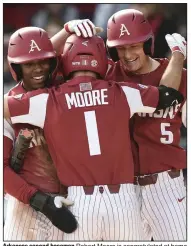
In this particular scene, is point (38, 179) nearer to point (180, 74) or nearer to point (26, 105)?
point (26, 105)

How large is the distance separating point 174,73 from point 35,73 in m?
0.99

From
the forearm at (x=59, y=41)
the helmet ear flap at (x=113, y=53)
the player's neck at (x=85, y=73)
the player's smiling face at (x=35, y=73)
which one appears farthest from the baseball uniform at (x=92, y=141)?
the forearm at (x=59, y=41)

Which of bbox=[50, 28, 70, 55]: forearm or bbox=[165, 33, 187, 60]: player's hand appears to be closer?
bbox=[165, 33, 187, 60]: player's hand

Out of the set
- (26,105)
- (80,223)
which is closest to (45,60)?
(26,105)

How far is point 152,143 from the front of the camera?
162 inches

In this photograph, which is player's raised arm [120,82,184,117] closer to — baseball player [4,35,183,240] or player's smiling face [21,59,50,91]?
baseball player [4,35,183,240]

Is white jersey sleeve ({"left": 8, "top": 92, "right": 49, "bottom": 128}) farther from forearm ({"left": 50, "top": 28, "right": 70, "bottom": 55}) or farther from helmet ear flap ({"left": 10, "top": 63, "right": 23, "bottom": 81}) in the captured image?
forearm ({"left": 50, "top": 28, "right": 70, "bottom": 55})

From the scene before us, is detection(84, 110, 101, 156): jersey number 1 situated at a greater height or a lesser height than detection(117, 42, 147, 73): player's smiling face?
lesser

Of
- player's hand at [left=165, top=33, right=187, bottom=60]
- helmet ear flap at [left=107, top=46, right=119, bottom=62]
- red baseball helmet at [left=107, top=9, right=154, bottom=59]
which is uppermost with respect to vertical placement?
red baseball helmet at [left=107, top=9, right=154, bottom=59]

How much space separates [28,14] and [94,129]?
10.7 ft

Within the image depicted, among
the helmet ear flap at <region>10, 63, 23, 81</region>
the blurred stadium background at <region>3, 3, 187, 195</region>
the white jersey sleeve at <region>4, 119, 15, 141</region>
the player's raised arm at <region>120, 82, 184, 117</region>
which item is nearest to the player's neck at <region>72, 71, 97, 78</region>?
the player's raised arm at <region>120, 82, 184, 117</region>

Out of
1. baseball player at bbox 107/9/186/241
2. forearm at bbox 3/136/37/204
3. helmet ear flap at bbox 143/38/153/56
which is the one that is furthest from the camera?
helmet ear flap at bbox 143/38/153/56

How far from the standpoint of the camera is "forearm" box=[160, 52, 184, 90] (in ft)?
12.7

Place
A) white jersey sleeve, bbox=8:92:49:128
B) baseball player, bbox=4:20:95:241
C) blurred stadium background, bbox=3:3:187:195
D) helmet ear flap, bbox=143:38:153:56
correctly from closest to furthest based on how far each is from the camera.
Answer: white jersey sleeve, bbox=8:92:49:128, baseball player, bbox=4:20:95:241, helmet ear flap, bbox=143:38:153:56, blurred stadium background, bbox=3:3:187:195
